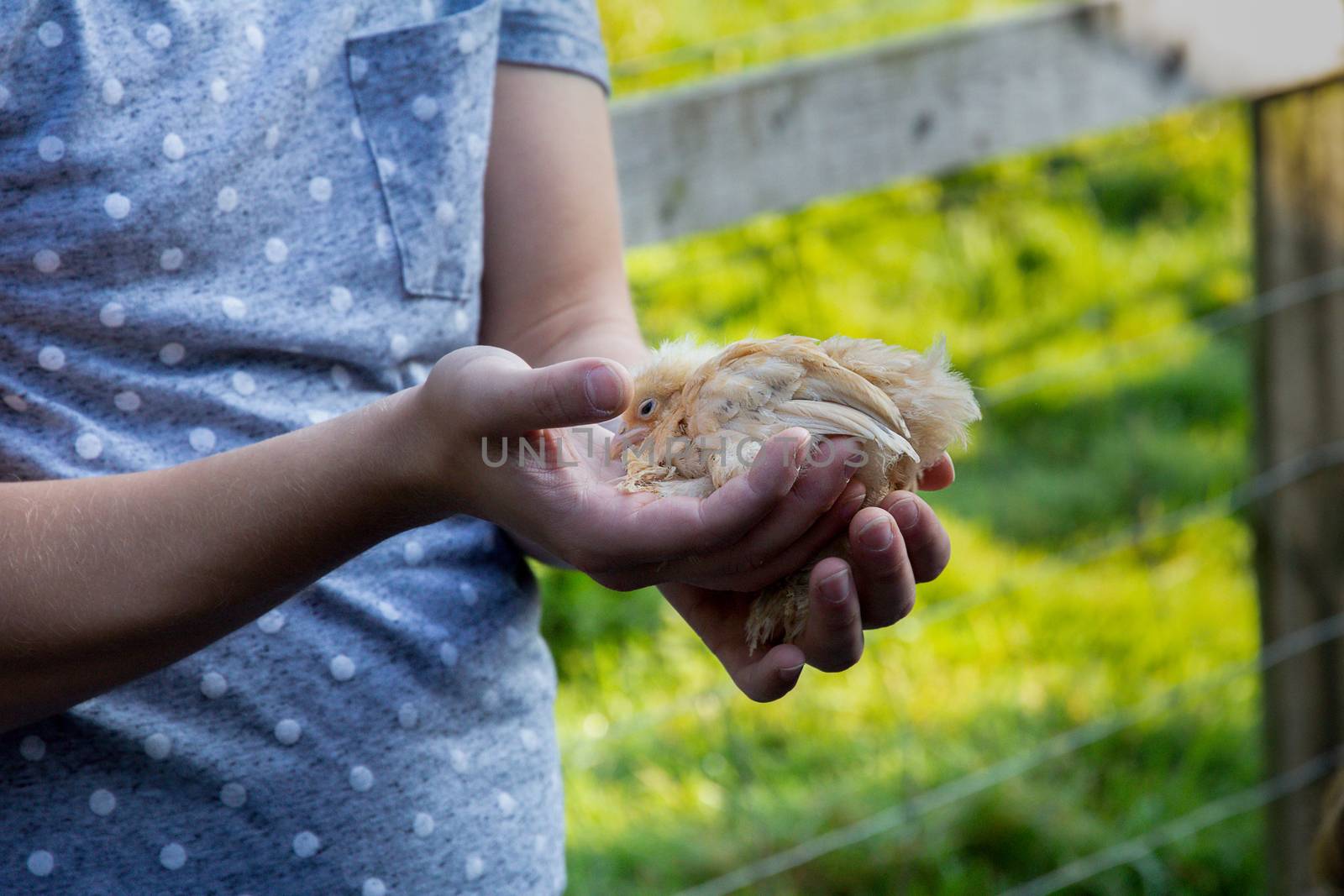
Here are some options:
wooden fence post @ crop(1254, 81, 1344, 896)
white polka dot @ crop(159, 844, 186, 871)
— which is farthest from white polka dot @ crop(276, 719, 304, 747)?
wooden fence post @ crop(1254, 81, 1344, 896)

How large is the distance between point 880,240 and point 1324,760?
203 centimetres

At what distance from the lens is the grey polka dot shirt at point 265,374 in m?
0.97

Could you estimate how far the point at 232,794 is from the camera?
3.38 feet

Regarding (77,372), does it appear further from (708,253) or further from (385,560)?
(708,253)

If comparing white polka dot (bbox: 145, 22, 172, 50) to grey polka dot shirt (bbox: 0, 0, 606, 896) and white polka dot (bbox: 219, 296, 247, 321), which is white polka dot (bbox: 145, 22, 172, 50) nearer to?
grey polka dot shirt (bbox: 0, 0, 606, 896)

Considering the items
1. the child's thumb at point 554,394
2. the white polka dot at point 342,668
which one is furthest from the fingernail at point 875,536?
the white polka dot at point 342,668

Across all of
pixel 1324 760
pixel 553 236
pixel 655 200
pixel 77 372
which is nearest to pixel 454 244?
pixel 553 236

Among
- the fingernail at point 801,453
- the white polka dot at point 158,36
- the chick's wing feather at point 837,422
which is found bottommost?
the chick's wing feather at point 837,422

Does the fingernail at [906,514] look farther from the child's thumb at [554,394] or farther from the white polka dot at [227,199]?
the white polka dot at [227,199]

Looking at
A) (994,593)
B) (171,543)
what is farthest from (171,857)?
(994,593)

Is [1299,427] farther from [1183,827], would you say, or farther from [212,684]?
[212,684]

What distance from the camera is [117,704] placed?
1.00m

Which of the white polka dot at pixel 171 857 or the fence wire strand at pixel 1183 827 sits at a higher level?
the white polka dot at pixel 171 857

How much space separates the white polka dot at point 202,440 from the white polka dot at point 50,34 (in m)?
0.32
